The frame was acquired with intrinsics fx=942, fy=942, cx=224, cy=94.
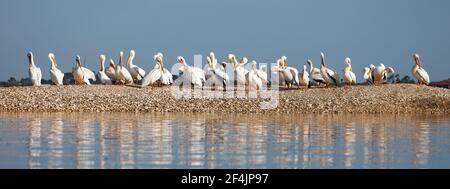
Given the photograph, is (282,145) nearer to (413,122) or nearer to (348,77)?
(413,122)

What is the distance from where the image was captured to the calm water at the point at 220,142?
1235cm

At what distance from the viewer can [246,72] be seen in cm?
3219

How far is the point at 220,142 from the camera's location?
1522 cm

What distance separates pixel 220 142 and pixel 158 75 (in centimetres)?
1609

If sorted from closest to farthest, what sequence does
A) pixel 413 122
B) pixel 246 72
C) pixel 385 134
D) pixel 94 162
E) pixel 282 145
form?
pixel 94 162 → pixel 282 145 → pixel 385 134 → pixel 413 122 → pixel 246 72

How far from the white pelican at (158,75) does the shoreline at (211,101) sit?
1408 mm

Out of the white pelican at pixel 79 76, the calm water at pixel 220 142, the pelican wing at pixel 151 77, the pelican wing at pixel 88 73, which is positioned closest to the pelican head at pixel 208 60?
the pelican wing at pixel 151 77

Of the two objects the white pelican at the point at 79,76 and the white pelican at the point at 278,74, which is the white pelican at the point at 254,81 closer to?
the white pelican at the point at 278,74

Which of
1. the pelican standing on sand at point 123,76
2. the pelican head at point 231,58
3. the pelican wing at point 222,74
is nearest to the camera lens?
the pelican wing at point 222,74

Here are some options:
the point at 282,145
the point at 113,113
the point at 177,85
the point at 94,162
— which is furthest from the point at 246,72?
the point at 94,162

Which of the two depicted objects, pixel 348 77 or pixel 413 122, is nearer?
pixel 413 122

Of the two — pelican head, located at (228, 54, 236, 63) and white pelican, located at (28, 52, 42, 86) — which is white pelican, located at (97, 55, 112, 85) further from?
pelican head, located at (228, 54, 236, 63)
